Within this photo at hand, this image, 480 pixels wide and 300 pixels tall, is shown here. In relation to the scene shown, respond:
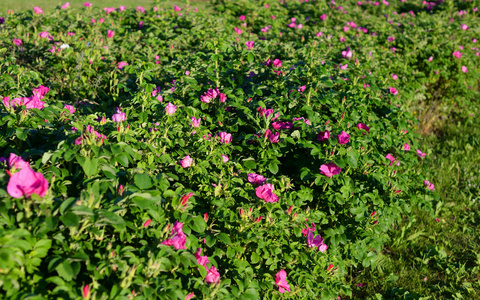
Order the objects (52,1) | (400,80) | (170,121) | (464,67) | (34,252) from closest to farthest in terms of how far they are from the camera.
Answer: (34,252) < (170,121) < (400,80) < (464,67) < (52,1)

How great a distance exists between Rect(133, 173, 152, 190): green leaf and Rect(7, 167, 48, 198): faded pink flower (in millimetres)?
333

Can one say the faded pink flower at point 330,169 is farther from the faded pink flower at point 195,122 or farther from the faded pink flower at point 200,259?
the faded pink flower at point 200,259

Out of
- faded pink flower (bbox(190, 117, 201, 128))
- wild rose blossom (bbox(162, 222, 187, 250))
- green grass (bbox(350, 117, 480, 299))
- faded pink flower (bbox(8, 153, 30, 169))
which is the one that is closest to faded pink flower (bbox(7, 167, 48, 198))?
faded pink flower (bbox(8, 153, 30, 169))

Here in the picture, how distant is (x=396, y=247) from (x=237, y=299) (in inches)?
80.1

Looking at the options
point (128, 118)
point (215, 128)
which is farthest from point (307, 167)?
point (128, 118)

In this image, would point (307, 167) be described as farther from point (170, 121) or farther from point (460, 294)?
point (460, 294)

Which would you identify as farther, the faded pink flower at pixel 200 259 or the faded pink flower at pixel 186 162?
the faded pink flower at pixel 186 162

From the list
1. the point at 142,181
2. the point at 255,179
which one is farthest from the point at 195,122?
the point at 142,181

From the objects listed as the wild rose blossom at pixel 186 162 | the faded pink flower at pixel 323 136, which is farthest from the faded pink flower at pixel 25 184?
the faded pink flower at pixel 323 136

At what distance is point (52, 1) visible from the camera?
7.98 meters

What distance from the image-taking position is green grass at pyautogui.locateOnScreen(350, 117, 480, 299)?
272 cm

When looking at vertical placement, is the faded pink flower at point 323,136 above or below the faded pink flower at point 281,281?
above

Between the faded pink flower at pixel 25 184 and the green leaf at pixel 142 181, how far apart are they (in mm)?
333

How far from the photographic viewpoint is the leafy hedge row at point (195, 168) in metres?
1.29
